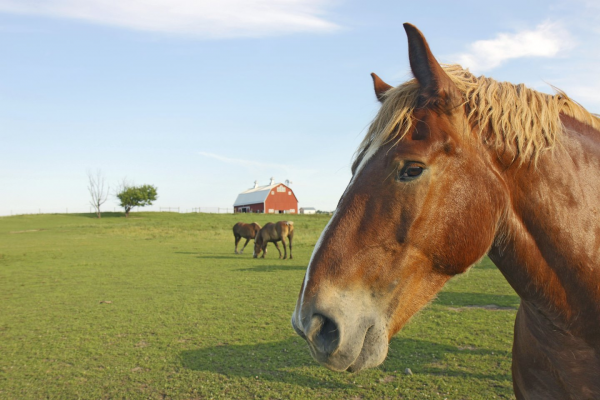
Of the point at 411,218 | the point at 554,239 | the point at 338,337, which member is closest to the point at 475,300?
the point at 554,239

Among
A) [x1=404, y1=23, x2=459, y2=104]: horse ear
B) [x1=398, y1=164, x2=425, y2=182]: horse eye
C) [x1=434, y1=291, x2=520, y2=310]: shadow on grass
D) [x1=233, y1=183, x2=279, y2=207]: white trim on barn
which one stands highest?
[x1=233, y1=183, x2=279, y2=207]: white trim on barn

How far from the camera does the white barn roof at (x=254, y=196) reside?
67.9 metres

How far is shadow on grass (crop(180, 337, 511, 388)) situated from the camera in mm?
5023

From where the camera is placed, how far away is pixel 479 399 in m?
4.36

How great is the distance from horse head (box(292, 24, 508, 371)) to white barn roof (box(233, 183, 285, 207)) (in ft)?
215

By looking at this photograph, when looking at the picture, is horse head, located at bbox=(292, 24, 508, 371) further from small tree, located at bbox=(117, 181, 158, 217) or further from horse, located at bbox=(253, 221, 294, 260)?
small tree, located at bbox=(117, 181, 158, 217)

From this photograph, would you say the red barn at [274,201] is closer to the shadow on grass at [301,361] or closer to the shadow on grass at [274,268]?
the shadow on grass at [274,268]

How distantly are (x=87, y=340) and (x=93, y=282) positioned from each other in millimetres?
7029

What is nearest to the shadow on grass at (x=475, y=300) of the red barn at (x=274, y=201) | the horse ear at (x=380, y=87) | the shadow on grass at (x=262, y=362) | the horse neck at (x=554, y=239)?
the shadow on grass at (x=262, y=362)

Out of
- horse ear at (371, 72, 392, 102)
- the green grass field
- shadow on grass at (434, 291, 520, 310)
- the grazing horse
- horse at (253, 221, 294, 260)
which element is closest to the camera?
the grazing horse

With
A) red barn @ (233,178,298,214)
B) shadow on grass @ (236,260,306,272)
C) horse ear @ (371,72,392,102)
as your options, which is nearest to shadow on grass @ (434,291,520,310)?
shadow on grass @ (236,260,306,272)

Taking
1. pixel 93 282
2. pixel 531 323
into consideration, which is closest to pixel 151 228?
pixel 93 282

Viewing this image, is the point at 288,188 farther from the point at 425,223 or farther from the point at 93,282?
the point at 425,223

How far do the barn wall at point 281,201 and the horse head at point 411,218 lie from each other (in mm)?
65055
